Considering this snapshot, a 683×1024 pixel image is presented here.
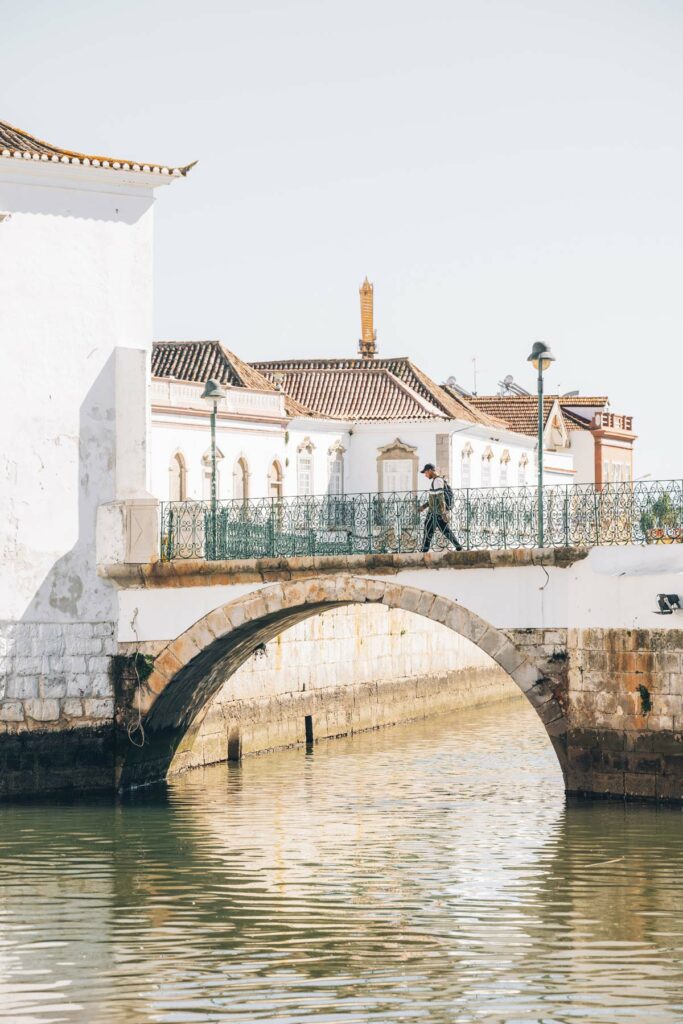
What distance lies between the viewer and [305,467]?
147 feet

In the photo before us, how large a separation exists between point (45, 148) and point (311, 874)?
11.2 meters

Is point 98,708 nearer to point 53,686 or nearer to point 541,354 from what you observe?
point 53,686

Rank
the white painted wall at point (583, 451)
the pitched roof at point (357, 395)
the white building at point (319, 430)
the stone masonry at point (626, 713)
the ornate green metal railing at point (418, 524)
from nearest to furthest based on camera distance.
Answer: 1. the stone masonry at point (626, 713)
2. the ornate green metal railing at point (418, 524)
3. the white building at point (319, 430)
4. the pitched roof at point (357, 395)
5. the white painted wall at point (583, 451)

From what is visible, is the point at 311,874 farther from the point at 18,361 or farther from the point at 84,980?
the point at 18,361

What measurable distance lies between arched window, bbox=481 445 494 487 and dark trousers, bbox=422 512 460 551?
88.5 feet

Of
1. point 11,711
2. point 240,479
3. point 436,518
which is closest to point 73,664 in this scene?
point 11,711

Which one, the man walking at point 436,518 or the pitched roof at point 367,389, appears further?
the pitched roof at point 367,389

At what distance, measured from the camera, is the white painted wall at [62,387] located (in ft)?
84.0

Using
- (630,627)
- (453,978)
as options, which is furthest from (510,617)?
(453,978)

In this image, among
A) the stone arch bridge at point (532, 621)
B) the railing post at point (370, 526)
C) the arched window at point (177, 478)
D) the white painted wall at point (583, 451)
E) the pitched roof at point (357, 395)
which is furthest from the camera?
the white painted wall at point (583, 451)

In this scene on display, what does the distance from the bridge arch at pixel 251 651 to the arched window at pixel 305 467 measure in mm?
16451

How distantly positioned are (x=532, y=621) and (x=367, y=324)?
3542cm

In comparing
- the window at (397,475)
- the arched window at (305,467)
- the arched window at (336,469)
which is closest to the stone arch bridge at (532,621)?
the arched window at (305,467)

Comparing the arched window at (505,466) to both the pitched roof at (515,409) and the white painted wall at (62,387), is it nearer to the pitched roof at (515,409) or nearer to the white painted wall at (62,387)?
the pitched roof at (515,409)
